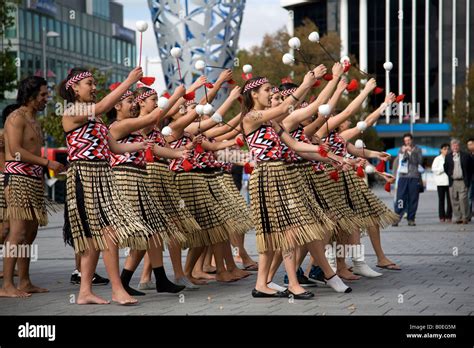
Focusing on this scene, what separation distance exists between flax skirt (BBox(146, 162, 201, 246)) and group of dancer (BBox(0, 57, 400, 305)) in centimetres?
1

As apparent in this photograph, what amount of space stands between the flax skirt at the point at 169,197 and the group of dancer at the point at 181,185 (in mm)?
12

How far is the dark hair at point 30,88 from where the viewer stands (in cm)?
1003

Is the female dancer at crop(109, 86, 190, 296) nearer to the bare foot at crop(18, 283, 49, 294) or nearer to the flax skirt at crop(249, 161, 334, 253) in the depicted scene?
the flax skirt at crop(249, 161, 334, 253)

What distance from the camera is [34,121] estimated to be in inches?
397

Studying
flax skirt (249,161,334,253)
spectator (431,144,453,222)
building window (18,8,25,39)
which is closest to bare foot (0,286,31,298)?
flax skirt (249,161,334,253)

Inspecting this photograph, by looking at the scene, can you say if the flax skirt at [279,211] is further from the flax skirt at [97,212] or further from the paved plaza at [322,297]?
the flax skirt at [97,212]

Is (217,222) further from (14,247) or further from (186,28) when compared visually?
(186,28)

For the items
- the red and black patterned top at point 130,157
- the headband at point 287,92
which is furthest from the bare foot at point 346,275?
the red and black patterned top at point 130,157

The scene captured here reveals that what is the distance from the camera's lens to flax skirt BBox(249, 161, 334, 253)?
30.9 ft

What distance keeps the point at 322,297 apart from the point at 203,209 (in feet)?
6.38

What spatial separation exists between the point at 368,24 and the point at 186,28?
48190mm

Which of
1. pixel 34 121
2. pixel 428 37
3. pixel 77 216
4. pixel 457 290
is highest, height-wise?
pixel 428 37
